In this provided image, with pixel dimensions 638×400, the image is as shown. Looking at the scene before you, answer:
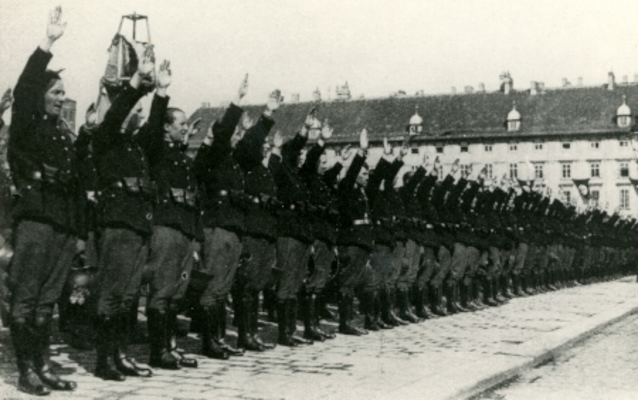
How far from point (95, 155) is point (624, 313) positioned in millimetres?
10646

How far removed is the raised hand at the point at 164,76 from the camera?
23.4 ft

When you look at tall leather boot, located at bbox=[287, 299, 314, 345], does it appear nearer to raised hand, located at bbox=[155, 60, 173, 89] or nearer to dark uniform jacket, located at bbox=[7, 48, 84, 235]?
raised hand, located at bbox=[155, 60, 173, 89]

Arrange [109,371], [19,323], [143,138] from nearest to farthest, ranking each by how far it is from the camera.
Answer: [19,323] → [109,371] → [143,138]

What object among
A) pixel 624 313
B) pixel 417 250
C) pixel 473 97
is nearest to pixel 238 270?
pixel 417 250

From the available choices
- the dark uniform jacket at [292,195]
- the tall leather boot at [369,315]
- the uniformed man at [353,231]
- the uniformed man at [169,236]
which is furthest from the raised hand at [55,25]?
the tall leather boot at [369,315]

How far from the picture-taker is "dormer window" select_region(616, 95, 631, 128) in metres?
76.5

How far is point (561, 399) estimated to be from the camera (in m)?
6.99

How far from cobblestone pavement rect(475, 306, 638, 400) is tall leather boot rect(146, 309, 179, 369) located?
263cm

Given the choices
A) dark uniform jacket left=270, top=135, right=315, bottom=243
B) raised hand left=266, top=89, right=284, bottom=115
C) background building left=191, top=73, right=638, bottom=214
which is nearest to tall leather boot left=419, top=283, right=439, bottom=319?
dark uniform jacket left=270, top=135, right=315, bottom=243

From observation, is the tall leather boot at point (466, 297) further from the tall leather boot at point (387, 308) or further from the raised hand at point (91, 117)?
the raised hand at point (91, 117)

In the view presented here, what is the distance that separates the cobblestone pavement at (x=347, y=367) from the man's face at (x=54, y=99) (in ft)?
6.74

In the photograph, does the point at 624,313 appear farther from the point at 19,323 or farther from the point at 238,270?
the point at 19,323

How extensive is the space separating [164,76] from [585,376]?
474cm

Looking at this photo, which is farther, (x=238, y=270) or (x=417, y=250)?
(x=417, y=250)
